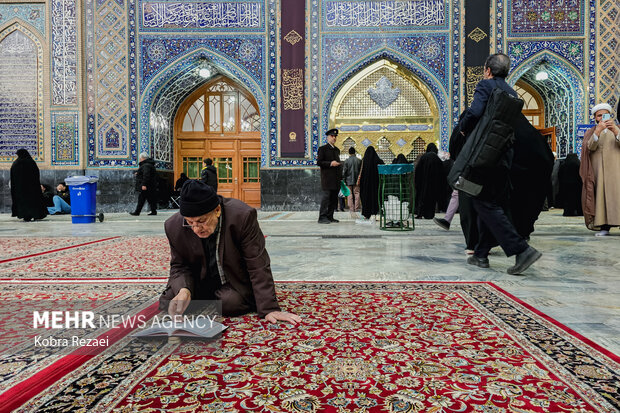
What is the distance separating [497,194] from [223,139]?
771cm

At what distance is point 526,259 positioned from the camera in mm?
2188

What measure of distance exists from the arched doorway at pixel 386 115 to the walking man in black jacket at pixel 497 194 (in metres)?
6.13

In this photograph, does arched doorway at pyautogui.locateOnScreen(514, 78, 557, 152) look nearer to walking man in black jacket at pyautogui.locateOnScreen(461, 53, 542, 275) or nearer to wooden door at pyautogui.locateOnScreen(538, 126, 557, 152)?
wooden door at pyautogui.locateOnScreen(538, 126, 557, 152)

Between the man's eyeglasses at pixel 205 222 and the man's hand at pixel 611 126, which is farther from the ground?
the man's hand at pixel 611 126

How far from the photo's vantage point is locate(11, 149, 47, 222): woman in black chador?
623 cm

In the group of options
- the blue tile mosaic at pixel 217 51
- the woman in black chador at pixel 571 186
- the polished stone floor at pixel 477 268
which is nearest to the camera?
the polished stone floor at pixel 477 268

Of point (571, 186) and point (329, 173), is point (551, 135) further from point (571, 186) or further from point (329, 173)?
point (329, 173)

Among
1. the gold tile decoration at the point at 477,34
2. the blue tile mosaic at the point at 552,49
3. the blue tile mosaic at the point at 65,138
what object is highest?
the gold tile decoration at the point at 477,34

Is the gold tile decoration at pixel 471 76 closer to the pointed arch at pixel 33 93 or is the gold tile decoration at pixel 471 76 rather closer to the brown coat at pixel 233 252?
the brown coat at pixel 233 252

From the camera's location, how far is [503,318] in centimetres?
150

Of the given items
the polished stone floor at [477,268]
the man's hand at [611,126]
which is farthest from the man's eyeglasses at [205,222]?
the man's hand at [611,126]

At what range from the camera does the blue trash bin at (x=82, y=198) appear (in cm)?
571

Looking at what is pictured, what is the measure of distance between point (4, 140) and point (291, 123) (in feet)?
17.4

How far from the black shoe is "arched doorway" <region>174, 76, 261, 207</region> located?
7.09m
